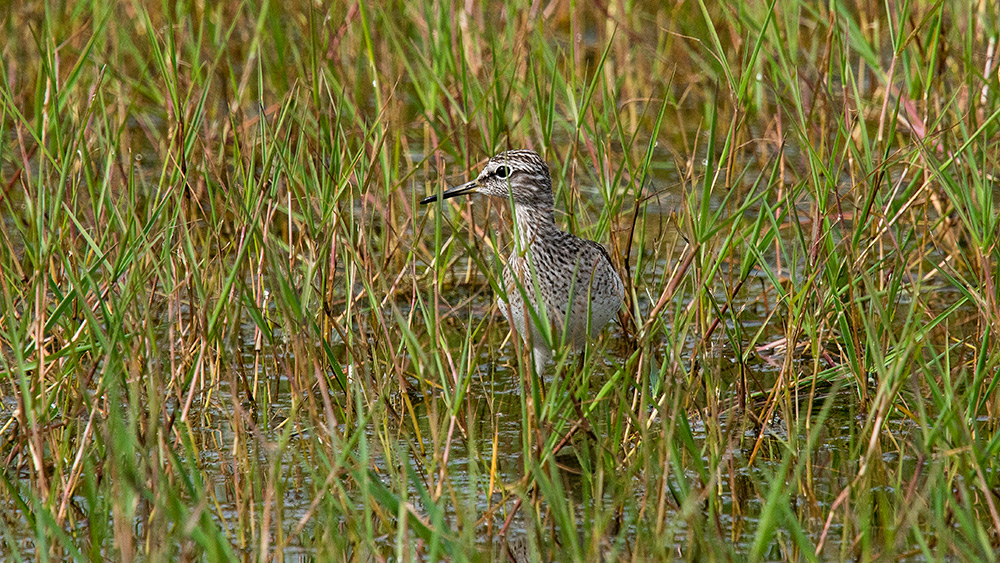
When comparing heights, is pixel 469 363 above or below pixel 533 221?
below

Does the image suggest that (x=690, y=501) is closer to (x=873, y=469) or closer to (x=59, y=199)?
(x=873, y=469)

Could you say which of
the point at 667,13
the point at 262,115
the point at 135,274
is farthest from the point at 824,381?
the point at 667,13

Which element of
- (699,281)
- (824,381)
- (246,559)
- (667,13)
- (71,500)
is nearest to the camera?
(246,559)

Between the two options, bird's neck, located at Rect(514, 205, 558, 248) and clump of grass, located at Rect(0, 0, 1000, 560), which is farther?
bird's neck, located at Rect(514, 205, 558, 248)

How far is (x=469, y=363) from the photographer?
4.19 m

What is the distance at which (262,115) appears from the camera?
4.60 m

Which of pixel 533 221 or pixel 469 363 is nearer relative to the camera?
pixel 469 363

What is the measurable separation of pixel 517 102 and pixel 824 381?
285cm

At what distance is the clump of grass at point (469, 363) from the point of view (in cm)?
356

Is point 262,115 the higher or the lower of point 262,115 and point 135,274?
the higher

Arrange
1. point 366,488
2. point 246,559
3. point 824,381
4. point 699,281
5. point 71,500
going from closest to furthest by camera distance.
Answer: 1. point 366,488
2. point 246,559
3. point 71,500
4. point 699,281
5. point 824,381

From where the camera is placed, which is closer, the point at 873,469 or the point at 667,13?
the point at 873,469

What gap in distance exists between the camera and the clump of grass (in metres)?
3.56

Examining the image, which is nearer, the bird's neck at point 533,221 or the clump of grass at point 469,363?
the clump of grass at point 469,363
